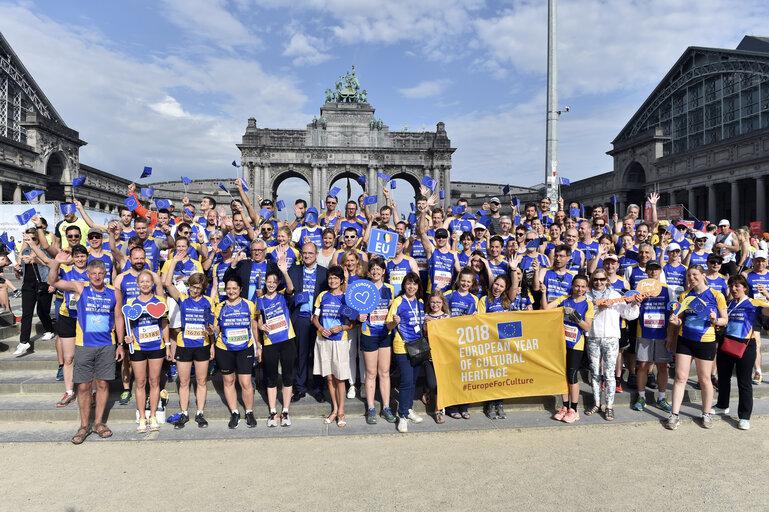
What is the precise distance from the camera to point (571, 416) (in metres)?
6.26

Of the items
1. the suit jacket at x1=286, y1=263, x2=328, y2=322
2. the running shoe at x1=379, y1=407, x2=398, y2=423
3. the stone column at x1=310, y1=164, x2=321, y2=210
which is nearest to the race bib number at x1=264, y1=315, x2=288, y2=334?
the suit jacket at x1=286, y1=263, x2=328, y2=322

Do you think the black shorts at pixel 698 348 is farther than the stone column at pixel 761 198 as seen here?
No

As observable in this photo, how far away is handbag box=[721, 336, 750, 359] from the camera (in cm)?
610

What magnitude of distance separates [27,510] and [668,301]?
8.55m

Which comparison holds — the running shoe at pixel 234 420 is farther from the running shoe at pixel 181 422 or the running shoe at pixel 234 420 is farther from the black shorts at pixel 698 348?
the black shorts at pixel 698 348

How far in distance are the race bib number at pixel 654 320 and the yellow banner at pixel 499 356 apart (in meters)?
1.47

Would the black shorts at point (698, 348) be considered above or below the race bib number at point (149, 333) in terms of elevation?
below

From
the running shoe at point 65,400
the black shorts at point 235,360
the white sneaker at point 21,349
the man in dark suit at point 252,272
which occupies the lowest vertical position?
the running shoe at point 65,400

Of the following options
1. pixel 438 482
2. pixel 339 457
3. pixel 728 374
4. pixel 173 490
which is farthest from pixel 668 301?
pixel 173 490

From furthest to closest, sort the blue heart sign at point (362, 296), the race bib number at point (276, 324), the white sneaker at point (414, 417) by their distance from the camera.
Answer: the white sneaker at point (414, 417)
the race bib number at point (276, 324)
the blue heart sign at point (362, 296)

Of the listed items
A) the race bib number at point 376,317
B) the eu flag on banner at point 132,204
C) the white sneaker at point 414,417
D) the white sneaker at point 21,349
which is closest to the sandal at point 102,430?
the white sneaker at point 21,349

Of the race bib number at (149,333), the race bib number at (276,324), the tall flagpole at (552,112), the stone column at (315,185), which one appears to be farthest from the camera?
the stone column at (315,185)

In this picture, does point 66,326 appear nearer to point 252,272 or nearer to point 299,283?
A: point 252,272

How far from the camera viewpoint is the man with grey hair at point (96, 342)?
571 centimetres
